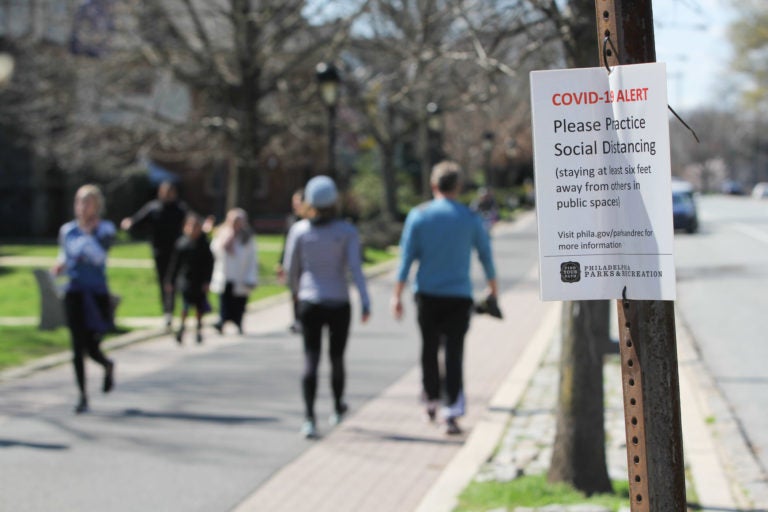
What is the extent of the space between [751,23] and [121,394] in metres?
64.6

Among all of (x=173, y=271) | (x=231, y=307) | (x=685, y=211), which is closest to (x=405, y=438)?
(x=231, y=307)

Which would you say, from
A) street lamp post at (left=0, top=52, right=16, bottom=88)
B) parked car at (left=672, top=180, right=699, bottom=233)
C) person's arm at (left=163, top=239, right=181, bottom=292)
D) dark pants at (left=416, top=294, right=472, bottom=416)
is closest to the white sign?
dark pants at (left=416, top=294, right=472, bottom=416)

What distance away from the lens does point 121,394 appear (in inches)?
377

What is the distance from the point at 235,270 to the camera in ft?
44.0

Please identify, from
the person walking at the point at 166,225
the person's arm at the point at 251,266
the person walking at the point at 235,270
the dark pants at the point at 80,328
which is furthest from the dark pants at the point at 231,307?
the dark pants at the point at 80,328

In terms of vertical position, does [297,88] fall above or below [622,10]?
above

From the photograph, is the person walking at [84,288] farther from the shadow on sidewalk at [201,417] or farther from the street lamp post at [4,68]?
the street lamp post at [4,68]

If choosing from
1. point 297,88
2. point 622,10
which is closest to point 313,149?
point 297,88

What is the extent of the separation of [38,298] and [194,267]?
677 cm

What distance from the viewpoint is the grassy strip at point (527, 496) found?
5664 millimetres

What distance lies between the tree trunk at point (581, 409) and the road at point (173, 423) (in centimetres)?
189

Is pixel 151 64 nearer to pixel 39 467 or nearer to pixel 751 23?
pixel 39 467

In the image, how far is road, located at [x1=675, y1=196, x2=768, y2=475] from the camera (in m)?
9.15

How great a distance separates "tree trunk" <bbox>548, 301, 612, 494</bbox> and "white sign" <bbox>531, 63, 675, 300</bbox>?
7.81ft
